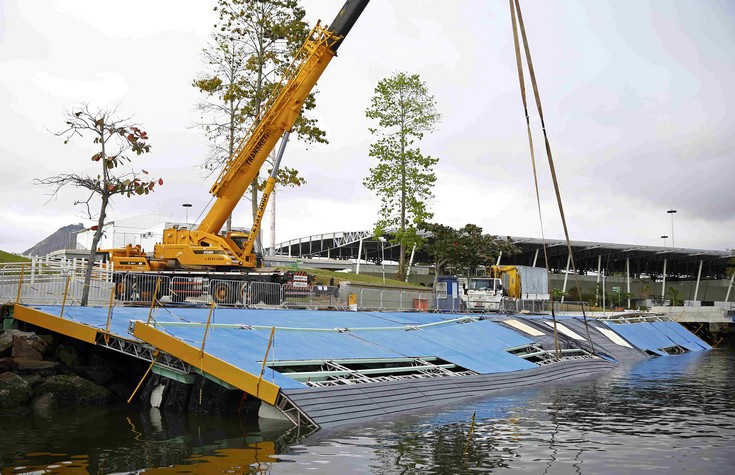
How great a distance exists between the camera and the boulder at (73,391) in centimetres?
1958

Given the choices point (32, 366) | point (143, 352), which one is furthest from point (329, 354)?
point (32, 366)

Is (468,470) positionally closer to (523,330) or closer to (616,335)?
(523,330)

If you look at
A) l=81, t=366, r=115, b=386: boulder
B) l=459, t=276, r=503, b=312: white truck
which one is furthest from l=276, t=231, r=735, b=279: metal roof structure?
l=81, t=366, r=115, b=386: boulder

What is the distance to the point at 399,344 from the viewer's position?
24797mm

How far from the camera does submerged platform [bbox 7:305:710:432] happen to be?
→ 54.5ft

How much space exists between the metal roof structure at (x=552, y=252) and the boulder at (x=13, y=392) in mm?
78212

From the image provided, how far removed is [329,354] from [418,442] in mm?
6599

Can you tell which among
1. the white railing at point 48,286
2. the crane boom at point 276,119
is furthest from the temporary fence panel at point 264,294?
the white railing at point 48,286

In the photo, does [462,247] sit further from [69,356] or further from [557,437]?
[557,437]

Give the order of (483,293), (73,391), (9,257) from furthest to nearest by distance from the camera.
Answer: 1. (9,257)
2. (483,293)
3. (73,391)

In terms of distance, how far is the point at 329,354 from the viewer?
20.7 m

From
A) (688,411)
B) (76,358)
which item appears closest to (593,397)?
(688,411)

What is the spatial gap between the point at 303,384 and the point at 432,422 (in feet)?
10.4

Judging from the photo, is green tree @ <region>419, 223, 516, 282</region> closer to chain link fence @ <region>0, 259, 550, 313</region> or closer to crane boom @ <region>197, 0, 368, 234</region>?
chain link fence @ <region>0, 259, 550, 313</region>
